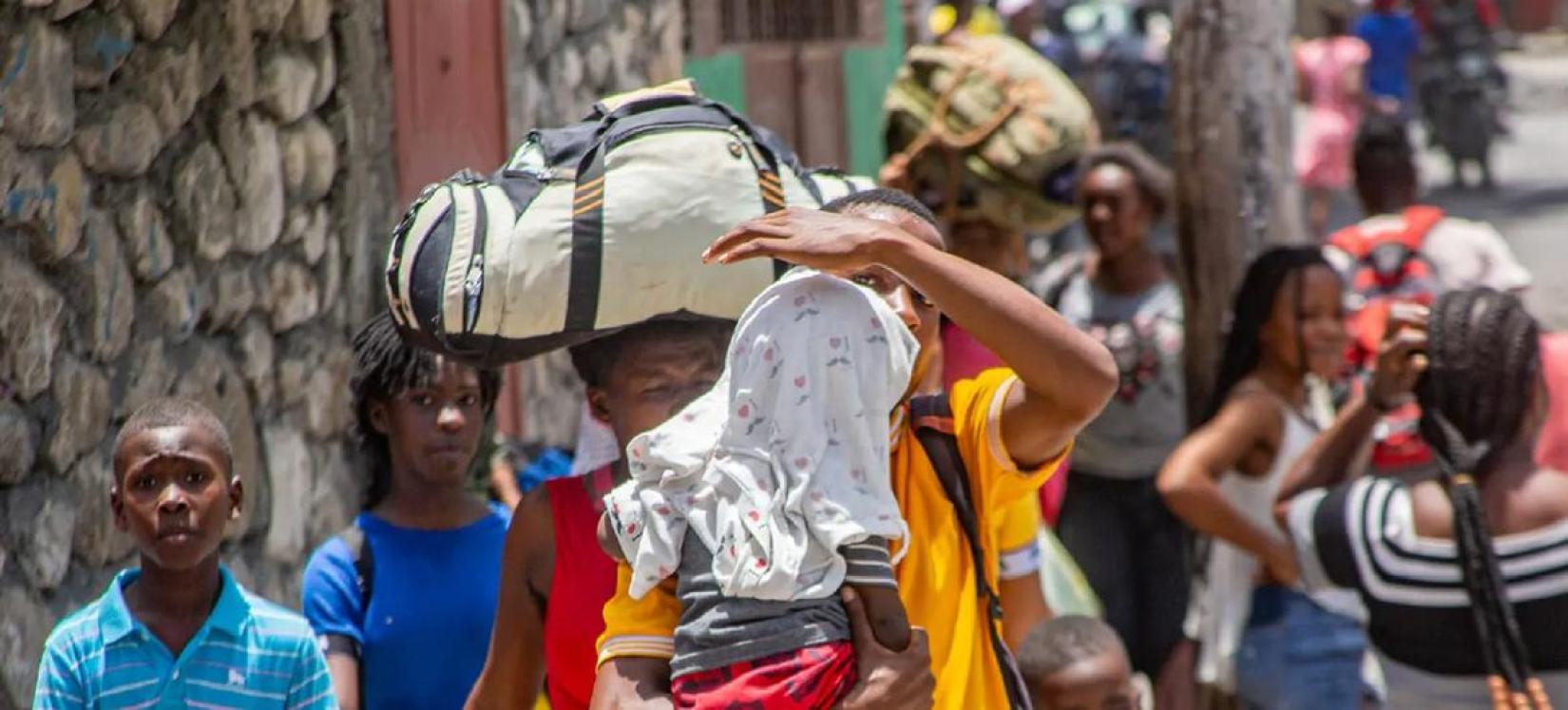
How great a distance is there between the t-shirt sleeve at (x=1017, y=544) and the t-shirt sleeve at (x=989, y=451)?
1.71m

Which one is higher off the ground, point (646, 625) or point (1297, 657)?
point (646, 625)

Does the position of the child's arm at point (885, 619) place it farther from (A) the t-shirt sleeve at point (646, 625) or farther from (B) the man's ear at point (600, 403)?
(B) the man's ear at point (600, 403)

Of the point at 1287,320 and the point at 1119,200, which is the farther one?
the point at 1119,200

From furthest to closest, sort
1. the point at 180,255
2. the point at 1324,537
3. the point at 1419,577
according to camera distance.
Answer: the point at 180,255, the point at 1324,537, the point at 1419,577

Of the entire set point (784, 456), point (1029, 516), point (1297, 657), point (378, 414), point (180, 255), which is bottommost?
point (1297, 657)

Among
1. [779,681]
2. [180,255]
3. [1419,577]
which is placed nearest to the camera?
[779,681]

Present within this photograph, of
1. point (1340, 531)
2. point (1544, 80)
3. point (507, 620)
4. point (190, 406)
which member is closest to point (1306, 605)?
point (1340, 531)

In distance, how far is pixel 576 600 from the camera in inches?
144

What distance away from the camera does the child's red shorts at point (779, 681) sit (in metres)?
2.93

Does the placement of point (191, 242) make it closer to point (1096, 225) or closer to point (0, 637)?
point (0, 637)

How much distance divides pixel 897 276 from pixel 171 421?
1.28 m

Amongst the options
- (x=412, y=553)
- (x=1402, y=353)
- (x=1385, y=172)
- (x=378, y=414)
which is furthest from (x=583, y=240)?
(x=1385, y=172)

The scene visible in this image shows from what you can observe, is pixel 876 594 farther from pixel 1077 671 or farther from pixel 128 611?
pixel 1077 671

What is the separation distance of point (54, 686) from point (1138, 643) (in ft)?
12.2
